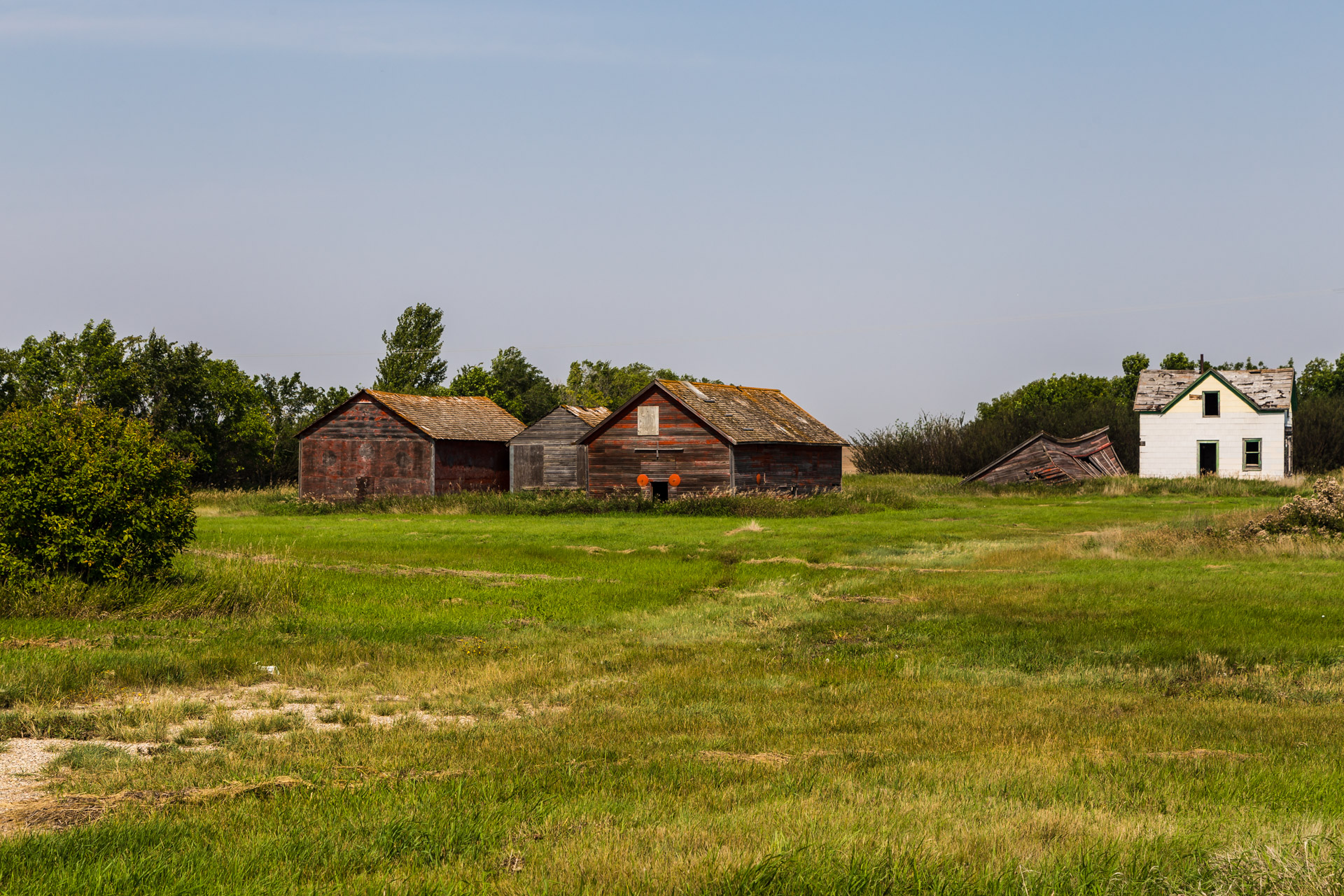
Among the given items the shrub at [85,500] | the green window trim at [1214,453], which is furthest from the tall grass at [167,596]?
the green window trim at [1214,453]

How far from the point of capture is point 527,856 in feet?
20.3

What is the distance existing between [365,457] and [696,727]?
174 ft

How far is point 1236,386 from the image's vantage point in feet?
211

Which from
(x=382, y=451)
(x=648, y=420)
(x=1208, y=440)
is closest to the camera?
(x=648, y=420)

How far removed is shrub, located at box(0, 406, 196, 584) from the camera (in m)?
19.3

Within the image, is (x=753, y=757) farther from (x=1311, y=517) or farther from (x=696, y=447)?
(x=696, y=447)

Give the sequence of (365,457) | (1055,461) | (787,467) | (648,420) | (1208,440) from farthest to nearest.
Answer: (1208,440)
(1055,461)
(365,457)
(787,467)
(648,420)

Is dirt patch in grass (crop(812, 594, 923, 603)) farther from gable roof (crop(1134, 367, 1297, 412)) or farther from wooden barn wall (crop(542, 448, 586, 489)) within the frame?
gable roof (crop(1134, 367, 1297, 412))

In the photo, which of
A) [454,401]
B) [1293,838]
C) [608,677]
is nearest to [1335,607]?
[608,677]

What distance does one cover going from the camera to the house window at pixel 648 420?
54.8m

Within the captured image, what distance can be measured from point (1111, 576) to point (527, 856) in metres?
20.1

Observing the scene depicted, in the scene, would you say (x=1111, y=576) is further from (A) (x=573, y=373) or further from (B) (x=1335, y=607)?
(A) (x=573, y=373)

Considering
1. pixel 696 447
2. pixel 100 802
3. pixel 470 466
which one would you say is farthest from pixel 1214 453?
pixel 100 802

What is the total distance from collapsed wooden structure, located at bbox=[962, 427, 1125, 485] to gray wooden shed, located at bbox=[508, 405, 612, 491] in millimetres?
22986
